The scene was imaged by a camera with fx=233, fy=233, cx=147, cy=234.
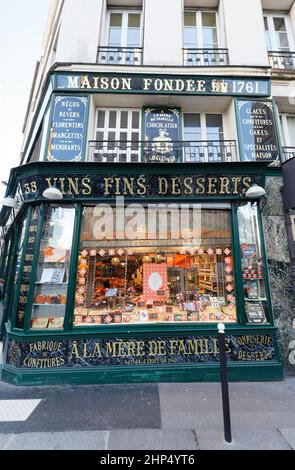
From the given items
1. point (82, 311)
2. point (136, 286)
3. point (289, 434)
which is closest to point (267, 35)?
point (136, 286)

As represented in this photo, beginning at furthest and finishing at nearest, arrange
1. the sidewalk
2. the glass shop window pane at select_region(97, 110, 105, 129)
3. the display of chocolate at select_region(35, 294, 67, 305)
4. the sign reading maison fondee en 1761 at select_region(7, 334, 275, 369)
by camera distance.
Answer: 1. the glass shop window pane at select_region(97, 110, 105, 129)
2. the display of chocolate at select_region(35, 294, 67, 305)
3. the sign reading maison fondee en 1761 at select_region(7, 334, 275, 369)
4. the sidewalk

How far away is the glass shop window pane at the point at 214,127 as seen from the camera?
6.80 meters

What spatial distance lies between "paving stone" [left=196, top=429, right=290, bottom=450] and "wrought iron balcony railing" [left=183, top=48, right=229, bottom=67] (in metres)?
8.62

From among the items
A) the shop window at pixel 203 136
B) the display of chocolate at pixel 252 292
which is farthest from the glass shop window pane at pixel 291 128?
the display of chocolate at pixel 252 292

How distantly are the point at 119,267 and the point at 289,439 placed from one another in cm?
Answer: 432

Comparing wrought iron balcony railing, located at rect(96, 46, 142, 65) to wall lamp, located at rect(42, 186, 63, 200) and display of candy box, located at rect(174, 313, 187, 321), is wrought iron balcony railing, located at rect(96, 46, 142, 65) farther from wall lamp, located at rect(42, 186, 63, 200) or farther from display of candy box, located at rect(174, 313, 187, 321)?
display of candy box, located at rect(174, 313, 187, 321)

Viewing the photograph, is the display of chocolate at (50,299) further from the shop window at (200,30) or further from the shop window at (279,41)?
the shop window at (279,41)

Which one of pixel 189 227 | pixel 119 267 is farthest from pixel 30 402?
pixel 189 227

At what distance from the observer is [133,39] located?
24.0ft

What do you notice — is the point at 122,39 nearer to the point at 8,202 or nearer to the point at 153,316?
the point at 8,202

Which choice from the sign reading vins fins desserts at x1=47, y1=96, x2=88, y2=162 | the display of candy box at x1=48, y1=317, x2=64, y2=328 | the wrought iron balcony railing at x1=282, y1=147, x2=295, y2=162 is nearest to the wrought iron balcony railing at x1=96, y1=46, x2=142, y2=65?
the sign reading vins fins desserts at x1=47, y1=96, x2=88, y2=162

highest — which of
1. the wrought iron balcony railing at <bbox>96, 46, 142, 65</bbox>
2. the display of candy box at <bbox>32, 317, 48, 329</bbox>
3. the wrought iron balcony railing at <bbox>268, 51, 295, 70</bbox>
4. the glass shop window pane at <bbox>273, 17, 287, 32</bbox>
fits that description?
the glass shop window pane at <bbox>273, 17, 287, 32</bbox>

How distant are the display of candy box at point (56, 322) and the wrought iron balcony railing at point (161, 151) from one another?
4.08 m

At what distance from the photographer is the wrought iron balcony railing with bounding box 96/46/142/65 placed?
6859mm
